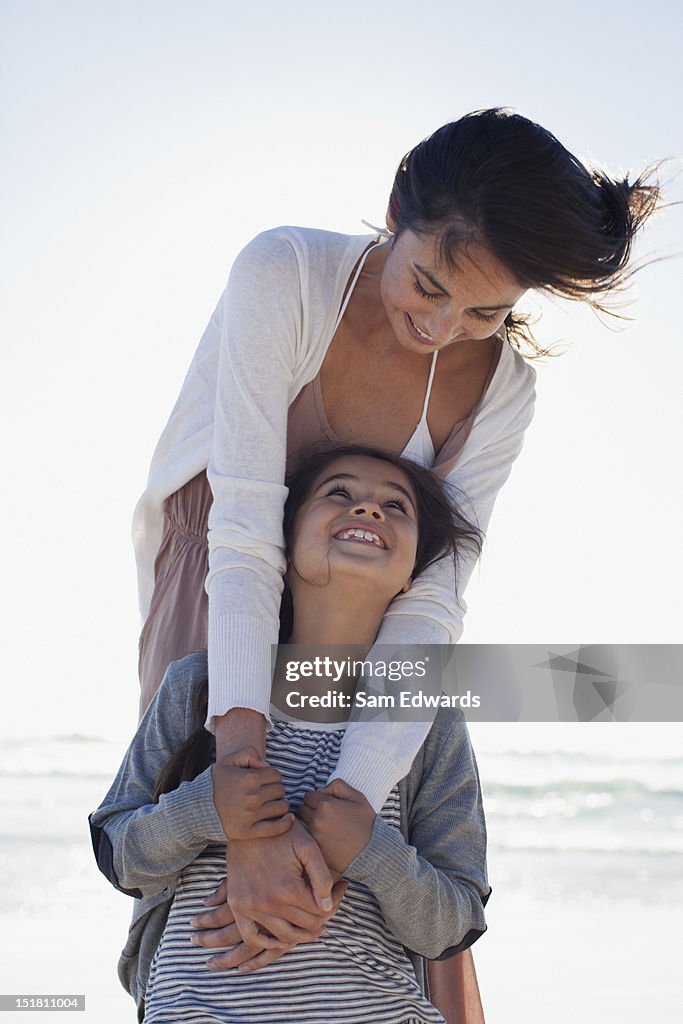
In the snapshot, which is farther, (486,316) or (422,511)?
(422,511)

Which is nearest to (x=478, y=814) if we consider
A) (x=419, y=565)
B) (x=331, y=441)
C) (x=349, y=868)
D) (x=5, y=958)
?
(x=349, y=868)

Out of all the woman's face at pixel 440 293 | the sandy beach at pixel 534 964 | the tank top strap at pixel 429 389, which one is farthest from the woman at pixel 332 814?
the sandy beach at pixel 534 964

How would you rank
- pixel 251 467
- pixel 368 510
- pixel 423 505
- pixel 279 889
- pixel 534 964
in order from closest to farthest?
pixel 279 889 < pixel 251 467 < pixel 368 510 < pixel 423 505 < pixel 534 964

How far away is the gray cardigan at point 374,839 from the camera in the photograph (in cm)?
194

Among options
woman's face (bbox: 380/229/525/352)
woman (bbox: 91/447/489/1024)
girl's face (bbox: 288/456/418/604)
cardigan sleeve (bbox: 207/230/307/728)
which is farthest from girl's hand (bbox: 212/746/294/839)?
woman's face (bbox: 380/229/525/352)

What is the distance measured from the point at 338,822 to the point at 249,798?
0.15 metres

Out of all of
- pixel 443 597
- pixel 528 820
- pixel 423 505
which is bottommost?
pixel 443 597

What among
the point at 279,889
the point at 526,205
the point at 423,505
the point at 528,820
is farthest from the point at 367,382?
the point at 528,820

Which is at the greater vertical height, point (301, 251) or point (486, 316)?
point (301, 251)

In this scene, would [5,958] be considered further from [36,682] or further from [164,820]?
[36,682]

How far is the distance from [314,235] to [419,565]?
699 mm

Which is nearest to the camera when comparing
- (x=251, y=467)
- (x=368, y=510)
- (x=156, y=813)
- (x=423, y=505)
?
(x=156, y=813)

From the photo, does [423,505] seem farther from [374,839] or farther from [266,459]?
[374,839]

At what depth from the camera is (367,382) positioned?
2.48 metres
